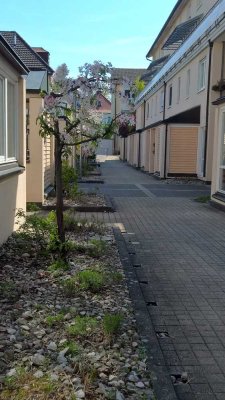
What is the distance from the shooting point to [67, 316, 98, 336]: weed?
388 cm

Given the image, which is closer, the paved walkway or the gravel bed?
the paved walkway

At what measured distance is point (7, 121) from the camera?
25.8ft

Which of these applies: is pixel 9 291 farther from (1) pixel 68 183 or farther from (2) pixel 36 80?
(1) pixel 68 183

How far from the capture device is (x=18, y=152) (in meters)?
8.75

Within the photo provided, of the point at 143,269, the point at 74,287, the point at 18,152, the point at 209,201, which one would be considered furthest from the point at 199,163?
the point at 74,287

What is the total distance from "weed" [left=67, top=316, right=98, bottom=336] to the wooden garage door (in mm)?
19278

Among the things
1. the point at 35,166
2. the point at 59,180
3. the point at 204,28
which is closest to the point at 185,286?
the point at 59,180

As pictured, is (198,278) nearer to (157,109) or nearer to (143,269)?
(143,269)

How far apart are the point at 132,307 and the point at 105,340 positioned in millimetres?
985

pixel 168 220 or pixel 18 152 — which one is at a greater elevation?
pixel 18 152

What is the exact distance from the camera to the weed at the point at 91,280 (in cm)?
510

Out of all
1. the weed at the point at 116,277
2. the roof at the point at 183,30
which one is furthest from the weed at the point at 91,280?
the roof at the point at 183,30

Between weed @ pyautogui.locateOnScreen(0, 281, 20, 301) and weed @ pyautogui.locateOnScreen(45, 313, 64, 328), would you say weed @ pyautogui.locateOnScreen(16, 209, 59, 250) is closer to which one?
weed @ pyautogui.locateOnScreen(0, 281, 20, 301)

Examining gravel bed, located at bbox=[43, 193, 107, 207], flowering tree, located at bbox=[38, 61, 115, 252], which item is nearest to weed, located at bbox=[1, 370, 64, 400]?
flowering tree, located at bbox=[38, 61, 115, 252]
